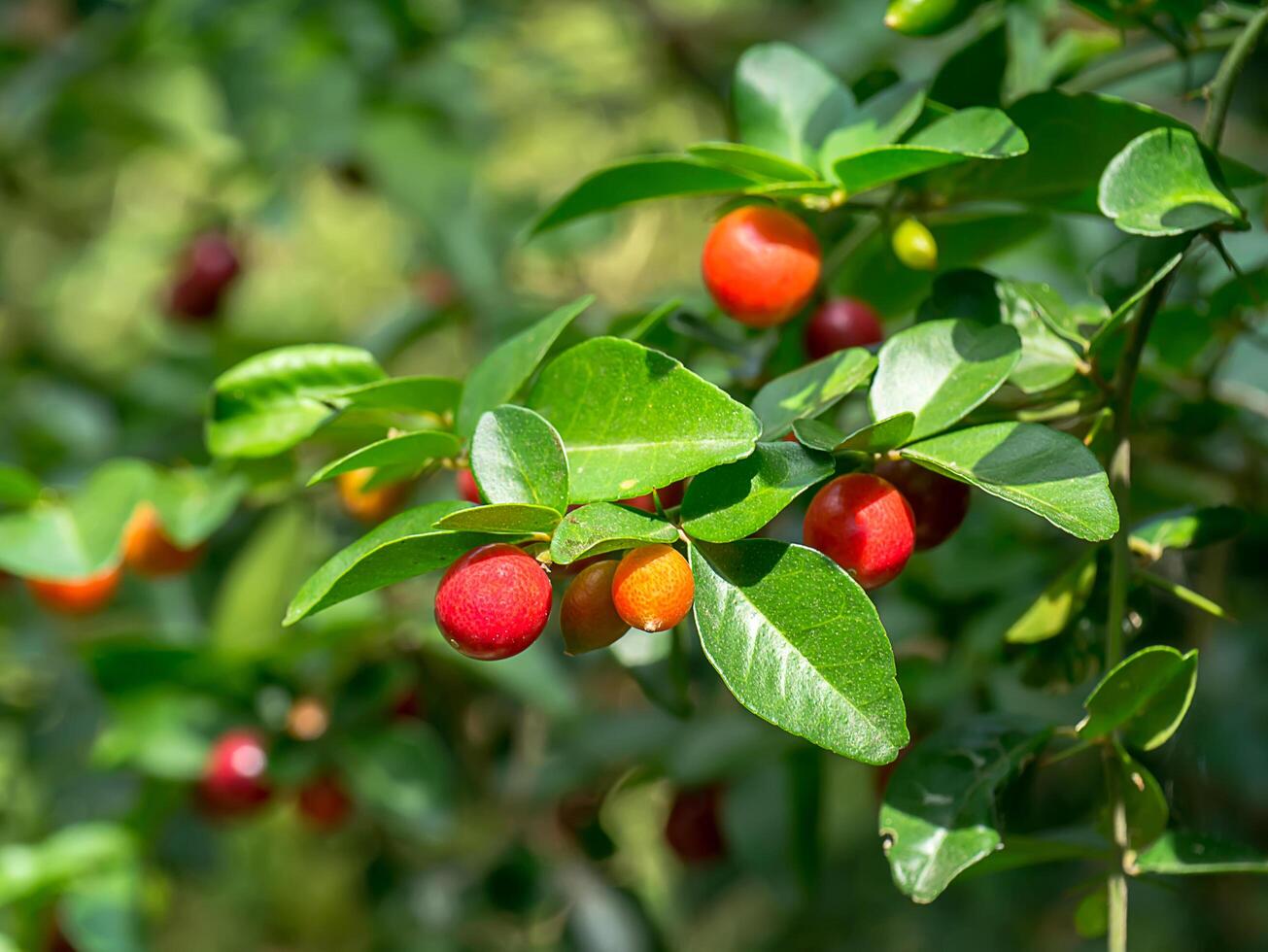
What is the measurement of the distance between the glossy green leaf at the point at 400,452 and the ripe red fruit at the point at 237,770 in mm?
521

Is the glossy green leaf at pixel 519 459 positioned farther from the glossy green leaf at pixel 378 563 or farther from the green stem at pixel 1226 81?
the green stem at pixel 1226 81

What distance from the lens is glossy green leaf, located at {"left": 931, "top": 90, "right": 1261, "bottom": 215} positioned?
55 centimetres

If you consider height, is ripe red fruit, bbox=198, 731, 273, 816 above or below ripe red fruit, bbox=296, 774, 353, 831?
above

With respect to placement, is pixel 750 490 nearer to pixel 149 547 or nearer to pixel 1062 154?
pixel 1062 154

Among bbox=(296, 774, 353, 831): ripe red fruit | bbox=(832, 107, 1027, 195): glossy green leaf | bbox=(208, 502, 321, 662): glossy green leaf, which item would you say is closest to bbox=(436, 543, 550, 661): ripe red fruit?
bbox=(832, 107, 1027, 195): glossy green leaf

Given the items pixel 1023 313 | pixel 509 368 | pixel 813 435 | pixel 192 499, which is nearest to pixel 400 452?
pixel 509 368

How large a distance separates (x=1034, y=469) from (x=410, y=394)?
0.25 meters

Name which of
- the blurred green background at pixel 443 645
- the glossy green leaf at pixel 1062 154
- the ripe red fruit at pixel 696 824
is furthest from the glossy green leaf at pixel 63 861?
the glossy green leaf at pixel 1062 154

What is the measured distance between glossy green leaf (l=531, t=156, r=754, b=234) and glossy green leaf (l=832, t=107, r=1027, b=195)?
5 cm

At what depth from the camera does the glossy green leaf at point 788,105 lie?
599 mm

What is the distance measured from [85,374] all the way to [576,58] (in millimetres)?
1049

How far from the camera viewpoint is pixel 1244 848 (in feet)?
1.75

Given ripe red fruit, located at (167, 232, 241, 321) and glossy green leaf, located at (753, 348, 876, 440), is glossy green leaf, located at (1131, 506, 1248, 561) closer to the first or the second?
glossy green leaf, located at (753, 348, 876, 440)

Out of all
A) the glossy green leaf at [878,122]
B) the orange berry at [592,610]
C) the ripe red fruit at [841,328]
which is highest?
the glossy green leaf at [878,122]
